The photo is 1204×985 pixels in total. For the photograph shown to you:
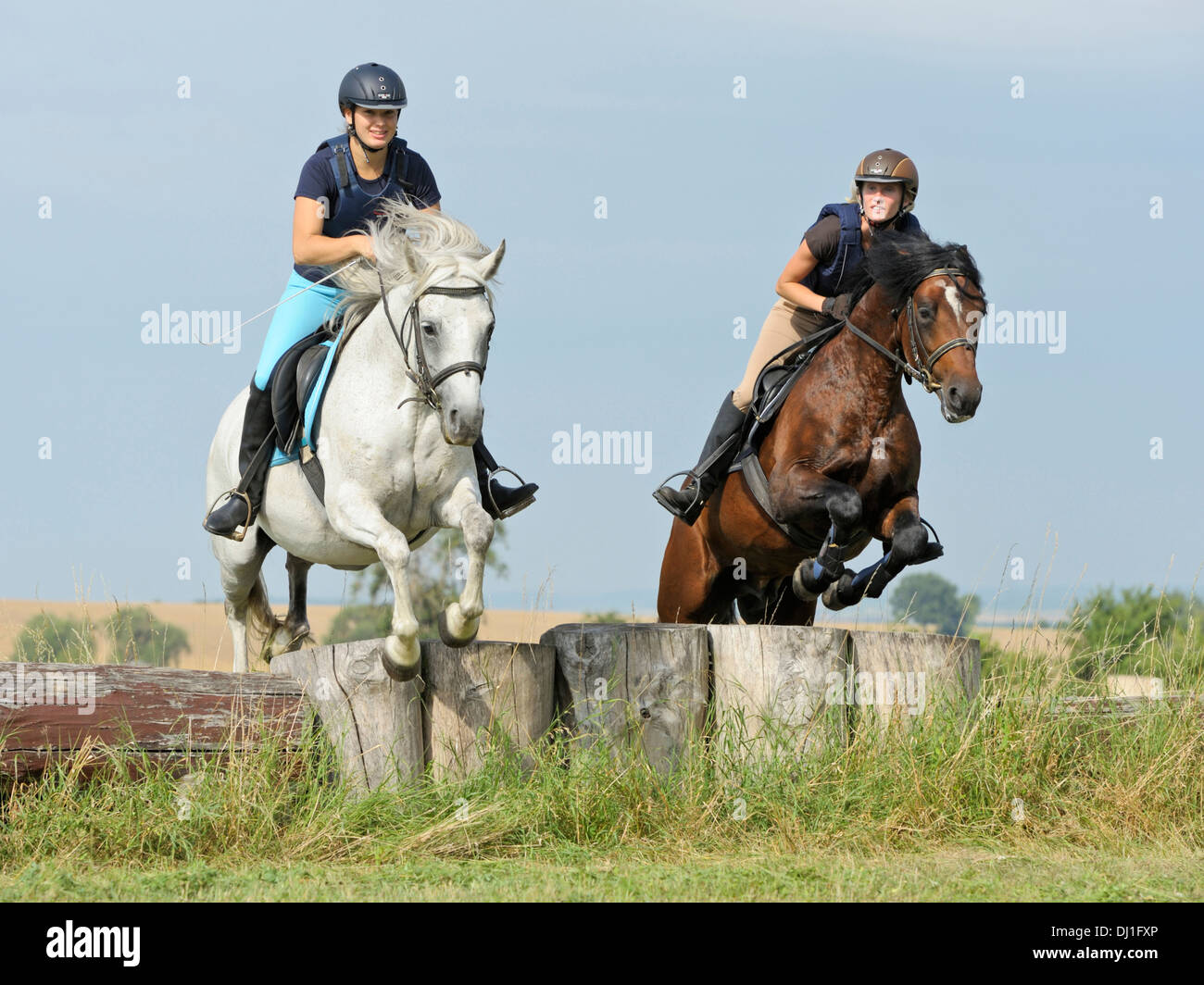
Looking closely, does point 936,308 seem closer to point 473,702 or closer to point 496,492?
point 496,492

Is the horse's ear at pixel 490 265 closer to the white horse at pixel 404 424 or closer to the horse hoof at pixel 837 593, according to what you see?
the white horse at pixel 404 424

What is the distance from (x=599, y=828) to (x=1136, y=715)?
8.77ft

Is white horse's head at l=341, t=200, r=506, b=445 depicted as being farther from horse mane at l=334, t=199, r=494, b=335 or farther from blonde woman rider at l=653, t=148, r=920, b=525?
blonde woman rider at l=653, t=148, r=920, b=525

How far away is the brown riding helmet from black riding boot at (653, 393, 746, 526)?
1533 mm

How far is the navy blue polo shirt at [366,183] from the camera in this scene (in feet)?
22.9

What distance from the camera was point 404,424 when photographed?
251 inches

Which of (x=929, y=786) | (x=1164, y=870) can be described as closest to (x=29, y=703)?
(x=929, y=786)

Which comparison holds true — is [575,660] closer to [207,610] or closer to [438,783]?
[438,783]

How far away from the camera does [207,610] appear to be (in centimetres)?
816

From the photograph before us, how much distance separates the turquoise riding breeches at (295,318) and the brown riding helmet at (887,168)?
2982 millimetres

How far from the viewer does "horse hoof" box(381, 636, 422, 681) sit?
19.0ft

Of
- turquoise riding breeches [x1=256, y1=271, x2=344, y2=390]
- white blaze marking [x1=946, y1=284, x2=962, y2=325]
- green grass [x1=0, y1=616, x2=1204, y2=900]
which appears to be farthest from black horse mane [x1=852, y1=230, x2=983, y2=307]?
turquoise riding breeches [x1=256, y1=271, x2=344, y2=390]

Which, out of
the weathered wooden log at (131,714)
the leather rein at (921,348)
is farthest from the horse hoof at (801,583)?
the weathered wooden log at (131,714)

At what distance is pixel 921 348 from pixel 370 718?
3.43 meters
